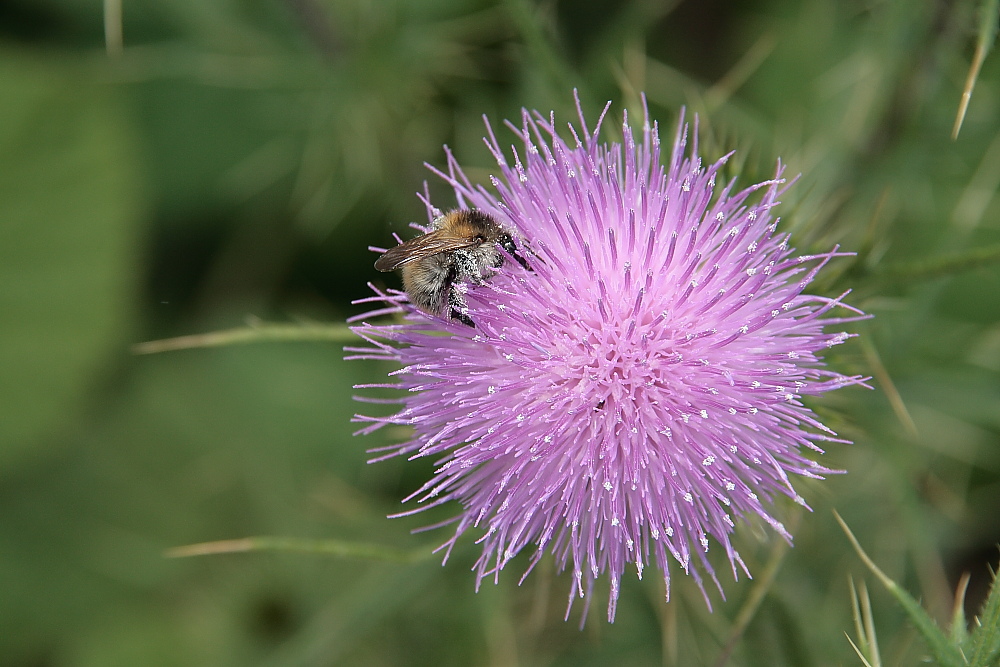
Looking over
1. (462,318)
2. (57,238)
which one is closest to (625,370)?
(462,318)

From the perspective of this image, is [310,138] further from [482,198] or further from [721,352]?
[721,352]

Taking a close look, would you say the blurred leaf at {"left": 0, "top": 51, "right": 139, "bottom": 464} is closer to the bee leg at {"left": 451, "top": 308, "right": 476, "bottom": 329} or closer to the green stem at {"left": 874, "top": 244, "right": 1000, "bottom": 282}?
the bee leg at {"left": 451, "top": 308, "right": 476, "bottom": 329}

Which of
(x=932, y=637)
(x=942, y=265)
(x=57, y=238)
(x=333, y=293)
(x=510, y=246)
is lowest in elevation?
(x=57, y=238)

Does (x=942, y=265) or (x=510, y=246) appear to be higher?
(x=942, y=265)

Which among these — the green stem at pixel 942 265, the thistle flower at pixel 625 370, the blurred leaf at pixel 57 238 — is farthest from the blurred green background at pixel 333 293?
the thistle flower at pixel 625 370

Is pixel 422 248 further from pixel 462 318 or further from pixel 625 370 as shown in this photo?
pixel 625 370

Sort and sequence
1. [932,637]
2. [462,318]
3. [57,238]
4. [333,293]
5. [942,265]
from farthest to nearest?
[333,293], [57,238], [462,318], [942,265], [932,637]
